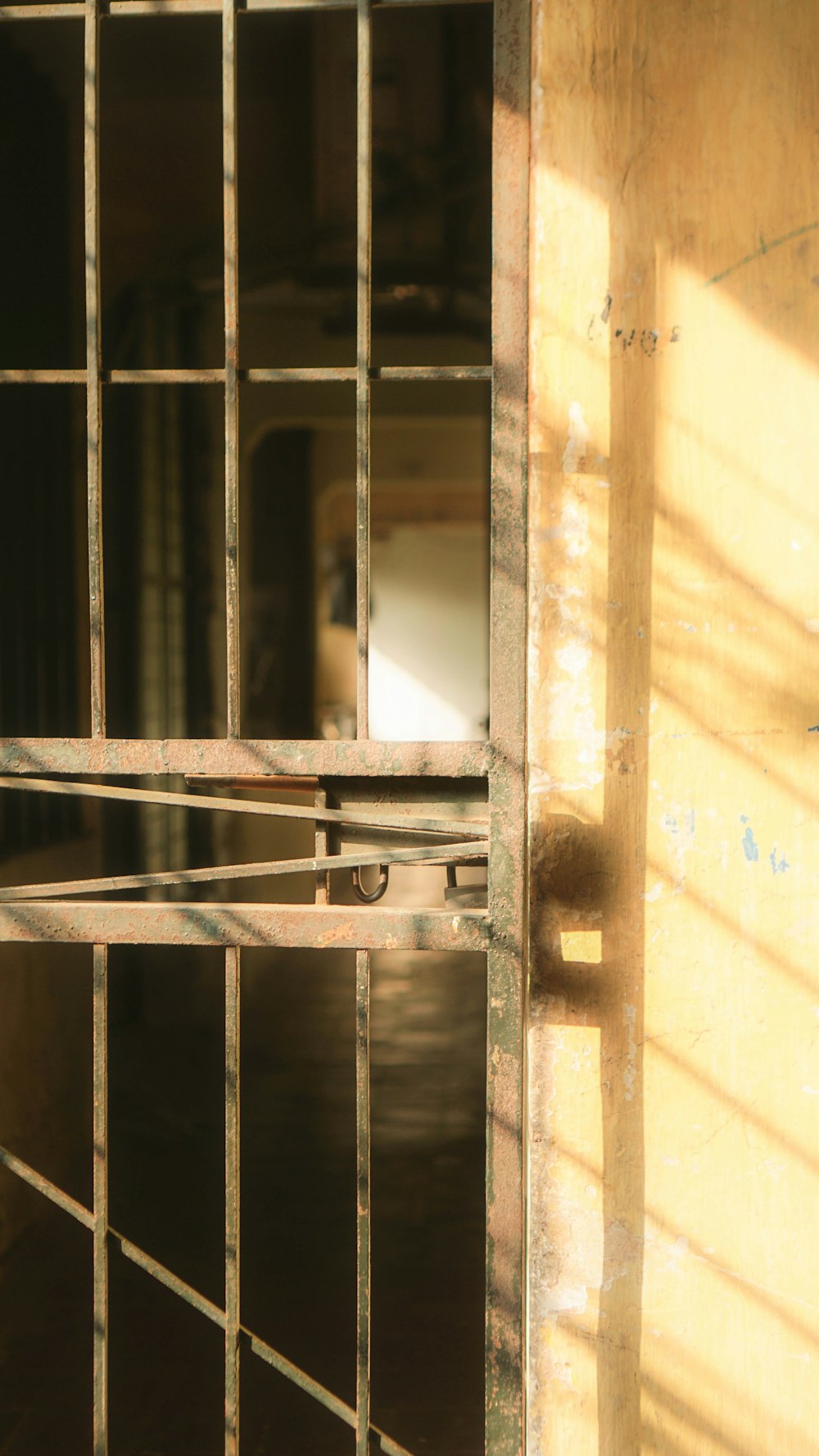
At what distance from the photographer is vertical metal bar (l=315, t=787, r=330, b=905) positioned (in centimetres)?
209

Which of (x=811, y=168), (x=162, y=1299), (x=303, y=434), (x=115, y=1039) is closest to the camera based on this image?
(x=811, y=168)

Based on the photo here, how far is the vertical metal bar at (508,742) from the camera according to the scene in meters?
1.99

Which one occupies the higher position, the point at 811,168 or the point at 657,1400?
the point at 811,168

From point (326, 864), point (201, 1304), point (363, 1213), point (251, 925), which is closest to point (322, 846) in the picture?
point (326, 864)

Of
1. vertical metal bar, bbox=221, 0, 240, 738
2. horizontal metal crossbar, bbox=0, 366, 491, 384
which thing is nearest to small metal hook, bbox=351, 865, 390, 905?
vertical metal bar, bbox=221, 0, 240, 738

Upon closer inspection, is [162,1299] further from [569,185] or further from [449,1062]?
[569,185]

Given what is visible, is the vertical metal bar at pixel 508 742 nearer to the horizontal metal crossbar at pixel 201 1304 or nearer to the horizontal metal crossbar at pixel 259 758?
the horizontal metal crossbar at pixel 259 758

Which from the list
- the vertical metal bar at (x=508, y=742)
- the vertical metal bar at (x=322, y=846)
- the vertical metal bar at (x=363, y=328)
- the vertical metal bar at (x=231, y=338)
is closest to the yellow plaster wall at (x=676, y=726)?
the vertical metal bar at (x=508, y=742)

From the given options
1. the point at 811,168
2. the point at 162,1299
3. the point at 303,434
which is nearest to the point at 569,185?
the point at 811,168

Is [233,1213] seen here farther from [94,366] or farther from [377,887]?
[94,366]

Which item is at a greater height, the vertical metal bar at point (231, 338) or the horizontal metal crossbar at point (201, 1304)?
the vertical metal bar at point (231, 338)

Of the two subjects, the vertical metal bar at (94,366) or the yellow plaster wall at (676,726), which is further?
the vertical metal bar at (94,366)

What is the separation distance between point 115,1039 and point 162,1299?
2491mm

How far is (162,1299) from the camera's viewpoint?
3.86 meters
